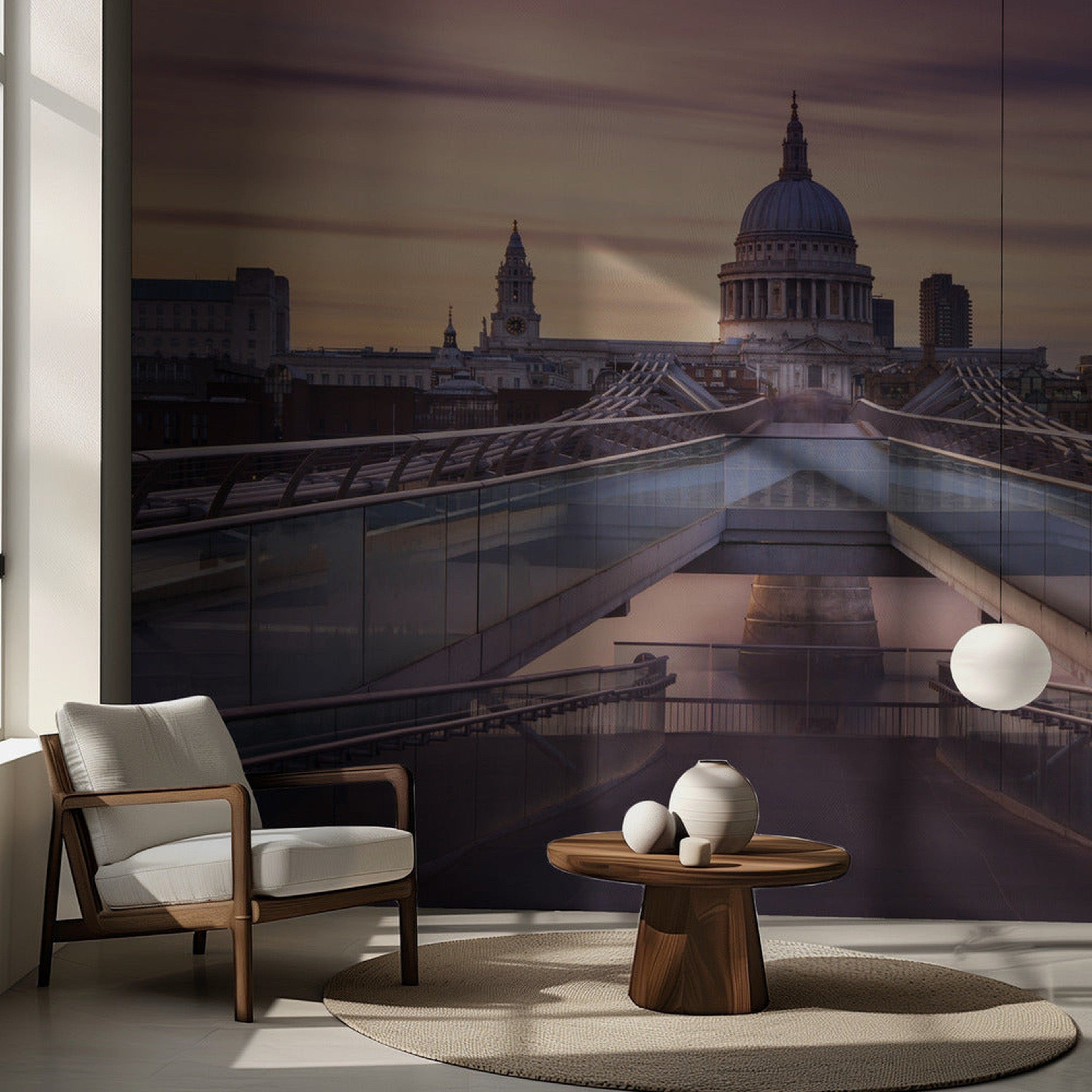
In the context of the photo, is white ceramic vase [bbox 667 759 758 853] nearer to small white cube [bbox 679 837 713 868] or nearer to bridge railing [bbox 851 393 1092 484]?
small white cube [bbox 679 837 713 868]

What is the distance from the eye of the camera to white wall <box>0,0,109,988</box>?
5.00 m

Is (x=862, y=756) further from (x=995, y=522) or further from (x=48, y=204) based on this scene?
(x=48, y=204)

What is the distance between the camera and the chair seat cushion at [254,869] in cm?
411

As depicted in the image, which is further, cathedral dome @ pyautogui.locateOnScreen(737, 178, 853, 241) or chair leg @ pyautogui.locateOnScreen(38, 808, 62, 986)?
cathedral dome @ pyautogui.locateOnScreen(737, 178, 853, 241)

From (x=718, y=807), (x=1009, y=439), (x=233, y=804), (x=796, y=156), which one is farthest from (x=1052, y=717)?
(x=233, y=804)

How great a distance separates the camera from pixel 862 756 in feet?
19.1

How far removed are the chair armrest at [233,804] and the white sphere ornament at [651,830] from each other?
44.5 inches

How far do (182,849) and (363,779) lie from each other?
69 cm

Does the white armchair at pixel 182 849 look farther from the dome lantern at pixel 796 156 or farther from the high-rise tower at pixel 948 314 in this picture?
the dome lantern at pixel 796 156

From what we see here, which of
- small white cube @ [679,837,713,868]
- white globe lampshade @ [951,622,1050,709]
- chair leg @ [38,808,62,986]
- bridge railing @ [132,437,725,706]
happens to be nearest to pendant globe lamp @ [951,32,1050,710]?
white globe lampshade @ [951,622,1050,709]

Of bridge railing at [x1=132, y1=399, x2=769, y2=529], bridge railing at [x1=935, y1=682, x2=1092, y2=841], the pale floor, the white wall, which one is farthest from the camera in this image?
bridge railing at [x1=132, y1=399, x2=769, y2=529]

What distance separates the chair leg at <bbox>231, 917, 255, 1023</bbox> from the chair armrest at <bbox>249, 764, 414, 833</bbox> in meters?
0.69

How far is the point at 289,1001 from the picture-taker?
14.3 feet

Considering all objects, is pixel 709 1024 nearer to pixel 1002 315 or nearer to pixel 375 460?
pixel 375 460
